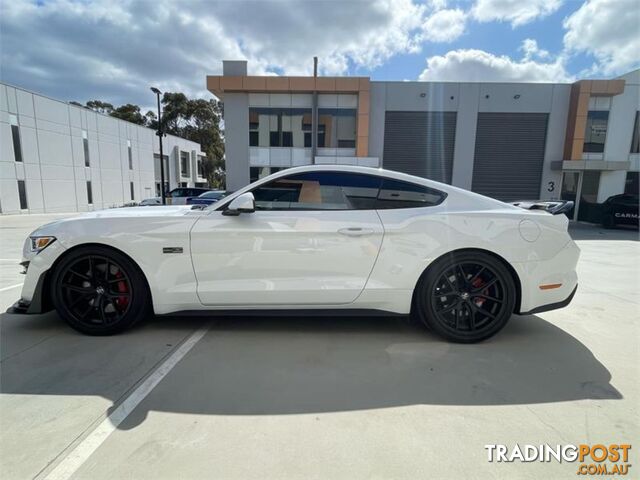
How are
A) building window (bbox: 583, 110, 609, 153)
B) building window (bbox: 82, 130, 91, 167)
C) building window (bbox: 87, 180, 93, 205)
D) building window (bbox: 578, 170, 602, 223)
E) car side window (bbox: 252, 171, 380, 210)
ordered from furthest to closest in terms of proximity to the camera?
building window (bbox: 87, 180, 93, 205) → building window (bbox: 82, 130, 91, 167) → building window (bbox: 578, 170, 602, 223) → building window (bbox: 583, 110, 609, 153) → car side window (bbox: 252, 171, 380, 210)

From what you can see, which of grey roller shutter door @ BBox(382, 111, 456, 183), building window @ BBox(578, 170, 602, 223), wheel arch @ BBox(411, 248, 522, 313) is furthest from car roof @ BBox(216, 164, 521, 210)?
building window @ BBox(578, 170, 602, 223)

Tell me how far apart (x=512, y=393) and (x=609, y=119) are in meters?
21.3

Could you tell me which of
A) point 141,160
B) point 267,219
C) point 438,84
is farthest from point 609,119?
point 141,160

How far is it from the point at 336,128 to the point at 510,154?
9053 millimetres

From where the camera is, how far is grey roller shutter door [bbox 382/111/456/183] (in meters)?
17.0

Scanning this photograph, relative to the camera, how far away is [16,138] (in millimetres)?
19703

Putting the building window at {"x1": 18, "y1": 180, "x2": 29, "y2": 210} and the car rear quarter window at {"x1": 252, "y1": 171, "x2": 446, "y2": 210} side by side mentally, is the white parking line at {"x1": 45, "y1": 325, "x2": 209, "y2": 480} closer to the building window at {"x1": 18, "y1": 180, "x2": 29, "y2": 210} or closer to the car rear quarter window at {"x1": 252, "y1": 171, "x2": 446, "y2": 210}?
the car rear quarter window at {"x1": 252, "y1": 171, "x2": 446, "y2": 210}

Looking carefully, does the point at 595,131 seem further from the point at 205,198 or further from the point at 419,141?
the point at 205,198

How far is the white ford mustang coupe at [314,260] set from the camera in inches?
114

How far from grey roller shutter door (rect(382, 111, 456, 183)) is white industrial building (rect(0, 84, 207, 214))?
21.4 metres

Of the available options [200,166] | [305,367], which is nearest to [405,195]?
[305,367]

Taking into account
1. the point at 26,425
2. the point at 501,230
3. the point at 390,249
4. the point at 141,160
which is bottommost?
the point at 26,425

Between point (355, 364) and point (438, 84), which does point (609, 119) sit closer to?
point (438, 84)

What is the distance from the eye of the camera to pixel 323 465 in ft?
5.55
